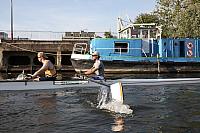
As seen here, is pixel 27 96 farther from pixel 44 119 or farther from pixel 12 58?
pixel 12 58

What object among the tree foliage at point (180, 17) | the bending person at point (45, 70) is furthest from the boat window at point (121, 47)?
the bending person at point (45, 70)

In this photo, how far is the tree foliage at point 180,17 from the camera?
42.5m

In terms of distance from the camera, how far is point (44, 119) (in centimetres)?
1226

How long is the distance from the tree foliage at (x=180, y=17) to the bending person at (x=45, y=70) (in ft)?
92.7

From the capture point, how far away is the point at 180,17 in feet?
143

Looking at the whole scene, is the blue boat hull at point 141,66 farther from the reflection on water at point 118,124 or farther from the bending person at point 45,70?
the reflection on water at point 118,124

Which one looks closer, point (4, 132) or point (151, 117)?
point (4, 132)

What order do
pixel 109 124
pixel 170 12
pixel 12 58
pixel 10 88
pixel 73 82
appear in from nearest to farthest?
pixel 109 124
pixel 10 88
pixel 73 82
pixel 12 58
pixel 170 12

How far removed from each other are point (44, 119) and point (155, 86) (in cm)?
924

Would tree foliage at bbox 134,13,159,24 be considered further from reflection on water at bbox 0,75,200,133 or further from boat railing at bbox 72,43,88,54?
reflection on water at bbox 0,75,200,133

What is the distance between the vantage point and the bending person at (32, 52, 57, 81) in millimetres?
16625

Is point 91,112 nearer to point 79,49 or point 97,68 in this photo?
point 97,68

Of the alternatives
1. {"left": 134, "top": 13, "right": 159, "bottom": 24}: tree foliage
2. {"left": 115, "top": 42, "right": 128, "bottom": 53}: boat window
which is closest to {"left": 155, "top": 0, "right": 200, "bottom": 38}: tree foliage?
{"left": 134, "top": 13, "right": 159, "bottom": 24}: tree foliage

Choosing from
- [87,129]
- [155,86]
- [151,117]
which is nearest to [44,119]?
[87,129]
